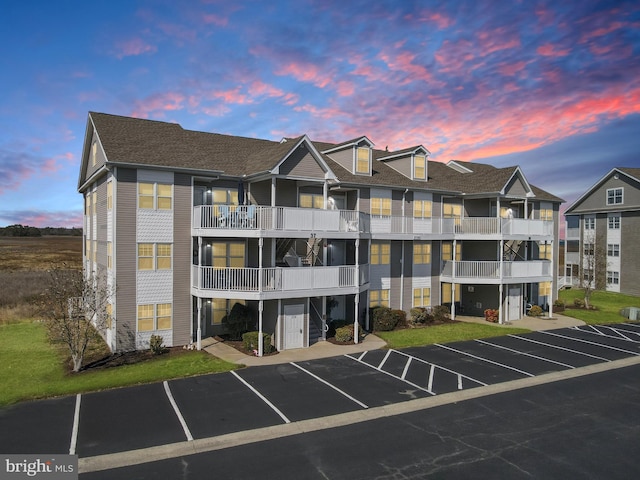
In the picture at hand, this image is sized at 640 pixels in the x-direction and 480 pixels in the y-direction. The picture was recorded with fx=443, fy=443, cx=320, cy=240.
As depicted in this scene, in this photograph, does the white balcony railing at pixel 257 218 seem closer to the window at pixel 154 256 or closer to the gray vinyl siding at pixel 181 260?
the gray vinyl siding at pixel 181 260

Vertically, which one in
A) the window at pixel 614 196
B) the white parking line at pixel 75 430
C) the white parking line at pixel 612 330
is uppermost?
the window at pixel 614 196

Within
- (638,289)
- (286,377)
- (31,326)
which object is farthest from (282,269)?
(638,289)

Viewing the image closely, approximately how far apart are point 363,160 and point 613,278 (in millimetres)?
34014

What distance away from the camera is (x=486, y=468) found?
1114 cm

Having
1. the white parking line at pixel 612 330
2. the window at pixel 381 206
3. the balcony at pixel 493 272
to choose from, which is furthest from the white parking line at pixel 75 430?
the white parking line at pixel 612 330

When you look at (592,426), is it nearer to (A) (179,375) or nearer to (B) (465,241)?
(A) (179,375)

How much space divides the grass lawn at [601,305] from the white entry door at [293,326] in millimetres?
21330

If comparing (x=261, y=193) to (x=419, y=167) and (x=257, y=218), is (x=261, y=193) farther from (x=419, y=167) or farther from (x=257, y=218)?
(x=419, y=167)

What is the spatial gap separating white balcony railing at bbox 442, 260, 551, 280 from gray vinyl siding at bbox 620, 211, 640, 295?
1996 cm

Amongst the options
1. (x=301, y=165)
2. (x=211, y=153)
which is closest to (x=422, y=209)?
(x=301, y=165)

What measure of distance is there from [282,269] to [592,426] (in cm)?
1351

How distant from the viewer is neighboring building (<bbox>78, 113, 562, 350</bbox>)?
2131 cm

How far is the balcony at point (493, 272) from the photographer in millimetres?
29547

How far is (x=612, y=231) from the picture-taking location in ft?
153
